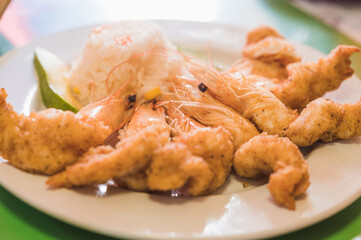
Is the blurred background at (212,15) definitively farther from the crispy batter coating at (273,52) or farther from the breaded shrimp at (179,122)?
the breaded shrimp at (179,122)

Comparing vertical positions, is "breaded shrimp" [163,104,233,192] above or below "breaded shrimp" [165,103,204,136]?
above

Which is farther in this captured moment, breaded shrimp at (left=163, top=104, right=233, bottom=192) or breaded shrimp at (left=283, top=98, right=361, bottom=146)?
breaded shrimp at (left=283, top=98, right=361, bottom=146)

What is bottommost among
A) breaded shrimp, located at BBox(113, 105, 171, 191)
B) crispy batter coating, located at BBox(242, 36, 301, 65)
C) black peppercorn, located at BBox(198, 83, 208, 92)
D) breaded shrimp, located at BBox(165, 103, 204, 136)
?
breaded shrimp, located at BBox(165, 103, 204, 136)

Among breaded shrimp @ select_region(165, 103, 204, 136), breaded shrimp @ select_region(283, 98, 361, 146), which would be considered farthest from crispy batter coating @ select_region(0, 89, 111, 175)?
breaded shrimp @ select_region(283, 98, 361, 146)

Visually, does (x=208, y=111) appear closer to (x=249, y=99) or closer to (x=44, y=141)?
(x=249, y=99)

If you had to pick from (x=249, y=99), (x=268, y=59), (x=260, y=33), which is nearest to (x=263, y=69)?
(x=268, y=59)

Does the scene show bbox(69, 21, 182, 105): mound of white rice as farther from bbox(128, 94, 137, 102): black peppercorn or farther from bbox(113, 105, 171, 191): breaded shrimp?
bbox(113, 105, 171, 191): breaded shrimp

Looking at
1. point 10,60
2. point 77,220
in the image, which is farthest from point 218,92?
point 10,60

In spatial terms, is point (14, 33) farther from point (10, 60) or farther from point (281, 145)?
point (281, 145)
